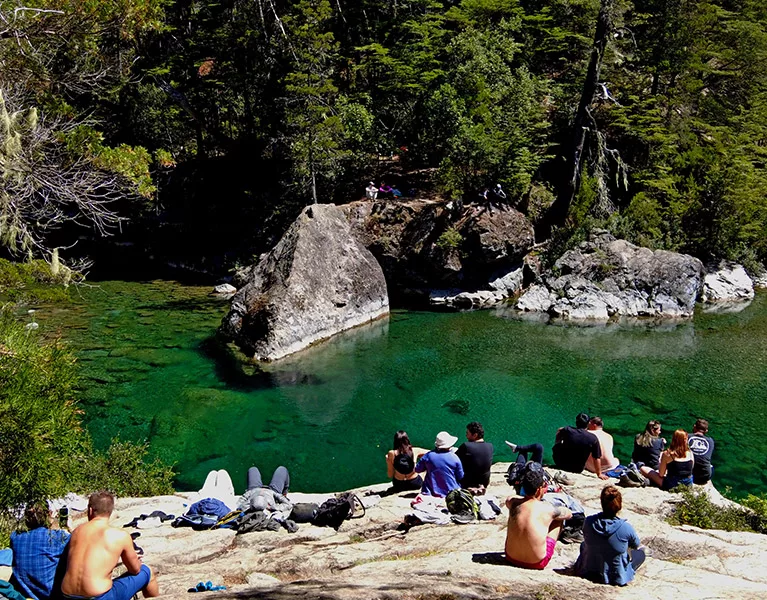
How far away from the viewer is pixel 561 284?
2827cm

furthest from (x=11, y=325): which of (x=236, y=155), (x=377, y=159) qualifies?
(x=236, y=155)

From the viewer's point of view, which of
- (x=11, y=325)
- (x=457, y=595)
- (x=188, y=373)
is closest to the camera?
(x=457, y=595)

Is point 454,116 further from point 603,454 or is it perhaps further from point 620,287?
point 603,454

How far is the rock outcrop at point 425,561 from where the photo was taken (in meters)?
5.96

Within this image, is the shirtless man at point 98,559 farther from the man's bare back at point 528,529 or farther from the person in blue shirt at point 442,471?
the person in blue shirt at point 442,471

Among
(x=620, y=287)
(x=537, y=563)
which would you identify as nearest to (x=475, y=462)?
(x=537, y=563)

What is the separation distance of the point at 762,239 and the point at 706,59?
1171 centimetres

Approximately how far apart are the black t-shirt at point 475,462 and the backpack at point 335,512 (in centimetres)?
189

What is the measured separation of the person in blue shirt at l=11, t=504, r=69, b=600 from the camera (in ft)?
20.3

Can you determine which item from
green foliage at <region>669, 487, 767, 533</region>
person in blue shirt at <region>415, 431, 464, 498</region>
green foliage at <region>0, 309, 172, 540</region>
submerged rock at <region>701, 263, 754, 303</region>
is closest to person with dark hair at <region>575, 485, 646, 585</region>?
green foliage at <region>669, 487, 767, 533</region>

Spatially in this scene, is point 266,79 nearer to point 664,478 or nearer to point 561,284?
point 561,284

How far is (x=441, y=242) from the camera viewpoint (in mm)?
27938

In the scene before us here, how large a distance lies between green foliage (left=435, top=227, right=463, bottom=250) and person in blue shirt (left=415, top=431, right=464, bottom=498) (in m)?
18.7

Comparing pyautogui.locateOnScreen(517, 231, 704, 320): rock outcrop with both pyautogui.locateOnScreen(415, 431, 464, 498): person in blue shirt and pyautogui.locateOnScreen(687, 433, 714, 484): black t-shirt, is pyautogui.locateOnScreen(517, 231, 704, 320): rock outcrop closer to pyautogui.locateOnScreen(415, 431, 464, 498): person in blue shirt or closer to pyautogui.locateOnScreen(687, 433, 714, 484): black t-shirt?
pyautogui.locateOnScreen(687, 433, 714, 484): black t-shirt
